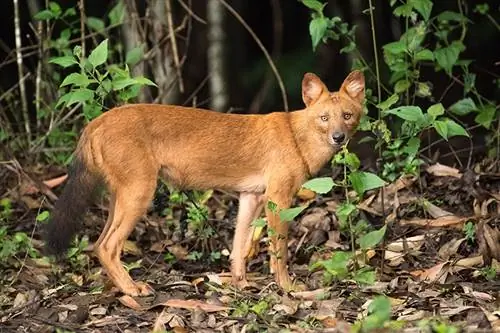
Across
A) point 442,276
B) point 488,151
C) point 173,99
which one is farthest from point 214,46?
point 442,276

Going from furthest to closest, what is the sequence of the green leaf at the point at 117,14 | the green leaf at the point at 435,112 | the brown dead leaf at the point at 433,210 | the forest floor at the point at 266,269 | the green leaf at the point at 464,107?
the green leaf at the point at 117,14, the green leaf at the point at 464,107, the brown dead leaf at the point at 433,210, the green leaf at the point at 435,112, the forest floor at the point at 266,269

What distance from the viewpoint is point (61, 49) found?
9969mm

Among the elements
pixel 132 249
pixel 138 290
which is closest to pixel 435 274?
pixel 138 290

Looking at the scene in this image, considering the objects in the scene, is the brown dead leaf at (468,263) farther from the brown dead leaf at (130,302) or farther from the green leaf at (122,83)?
the green leaf at (122,83)

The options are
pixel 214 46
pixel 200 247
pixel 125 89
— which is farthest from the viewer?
pixel 214 46

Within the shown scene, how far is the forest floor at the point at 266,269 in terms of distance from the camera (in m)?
6.62

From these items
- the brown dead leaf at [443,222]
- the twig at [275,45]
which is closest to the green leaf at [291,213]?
the brown dead leaf at [443,222]

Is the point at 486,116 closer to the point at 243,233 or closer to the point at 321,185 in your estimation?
the point at 243,233

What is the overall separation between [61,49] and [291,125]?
9.09 ft

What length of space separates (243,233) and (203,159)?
674 mm

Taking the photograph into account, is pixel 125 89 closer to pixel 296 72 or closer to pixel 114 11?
pixel 114 11

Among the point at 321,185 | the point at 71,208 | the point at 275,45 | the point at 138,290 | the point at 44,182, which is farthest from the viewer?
the point at 275,45

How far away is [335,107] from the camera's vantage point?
26.4 feet

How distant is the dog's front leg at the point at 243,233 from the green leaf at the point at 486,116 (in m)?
2.12
